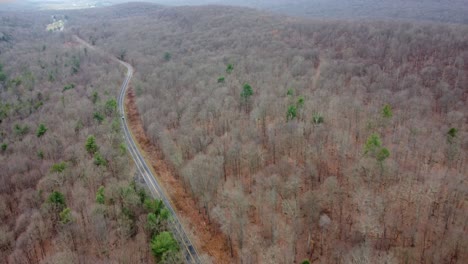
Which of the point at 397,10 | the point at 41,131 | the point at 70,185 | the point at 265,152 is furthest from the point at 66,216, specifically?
the point at 397,10

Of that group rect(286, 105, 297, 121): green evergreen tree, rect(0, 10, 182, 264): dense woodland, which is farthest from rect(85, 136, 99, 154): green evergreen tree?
rect(286, 105, 297, 121): green evergreen tree

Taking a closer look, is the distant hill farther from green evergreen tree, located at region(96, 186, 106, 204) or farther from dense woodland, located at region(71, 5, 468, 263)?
green evergreen tree, located at region(96, 186, 106, 204)

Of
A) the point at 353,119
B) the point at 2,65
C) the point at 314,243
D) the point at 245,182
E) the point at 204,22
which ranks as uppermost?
the point at 204,22

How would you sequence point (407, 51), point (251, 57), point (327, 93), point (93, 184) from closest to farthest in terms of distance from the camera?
1. point (93, 184)
2. point (327, 93)
3. point (407, 51)
4. point (251, 57)

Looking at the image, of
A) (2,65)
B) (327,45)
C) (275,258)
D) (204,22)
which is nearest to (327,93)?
(327,45)

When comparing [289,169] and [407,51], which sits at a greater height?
[407,51]

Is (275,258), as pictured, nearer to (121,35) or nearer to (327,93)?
(327,93)

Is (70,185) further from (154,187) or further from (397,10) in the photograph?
(397,10)
